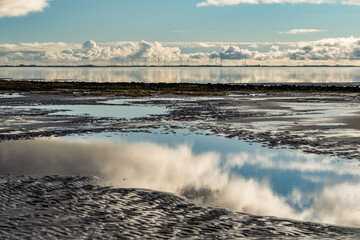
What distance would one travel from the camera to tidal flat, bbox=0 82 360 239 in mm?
11461

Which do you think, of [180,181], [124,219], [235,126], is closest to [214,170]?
[180,181]

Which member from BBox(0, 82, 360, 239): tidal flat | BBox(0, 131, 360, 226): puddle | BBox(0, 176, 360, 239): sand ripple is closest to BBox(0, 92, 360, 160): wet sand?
BBox(0, 82, 360, 239): tidal flat

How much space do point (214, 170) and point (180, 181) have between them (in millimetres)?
2523

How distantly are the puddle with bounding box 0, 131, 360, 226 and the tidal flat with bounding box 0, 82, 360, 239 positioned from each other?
4 cm

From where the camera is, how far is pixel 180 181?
642 inches

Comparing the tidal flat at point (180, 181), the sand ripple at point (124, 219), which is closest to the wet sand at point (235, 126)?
the tidal flat at point (180, 181)

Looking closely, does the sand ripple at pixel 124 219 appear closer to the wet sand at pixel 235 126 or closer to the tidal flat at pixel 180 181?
the tidal flat at pixel 180 181

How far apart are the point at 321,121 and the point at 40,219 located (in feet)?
86.8

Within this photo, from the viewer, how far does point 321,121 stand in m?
33.9

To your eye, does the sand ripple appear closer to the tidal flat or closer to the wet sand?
the tidal flat

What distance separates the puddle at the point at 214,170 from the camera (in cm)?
1374

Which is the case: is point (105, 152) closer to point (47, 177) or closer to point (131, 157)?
point (131, 157)

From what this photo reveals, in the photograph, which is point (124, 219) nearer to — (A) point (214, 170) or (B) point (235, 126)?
(A) point (214, 170)

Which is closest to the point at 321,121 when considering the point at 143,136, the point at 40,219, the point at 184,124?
the point at 184,124
